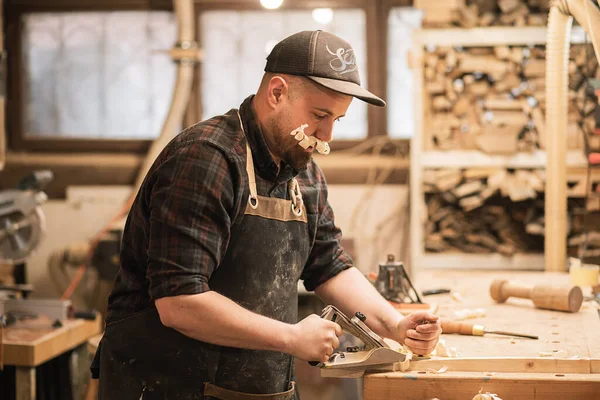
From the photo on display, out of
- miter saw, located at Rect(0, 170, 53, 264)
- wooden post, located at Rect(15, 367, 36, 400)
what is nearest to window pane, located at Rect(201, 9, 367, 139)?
miter saw, located at Rect(0, 170, 53, 264)

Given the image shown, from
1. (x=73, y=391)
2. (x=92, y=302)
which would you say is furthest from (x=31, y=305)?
(x=92, y=302)

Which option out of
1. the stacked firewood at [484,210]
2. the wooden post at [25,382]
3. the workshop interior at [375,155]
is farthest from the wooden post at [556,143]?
the wooden post at [25,382]

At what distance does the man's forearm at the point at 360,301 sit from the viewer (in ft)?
8.16

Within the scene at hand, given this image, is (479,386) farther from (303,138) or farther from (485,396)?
(303,138)

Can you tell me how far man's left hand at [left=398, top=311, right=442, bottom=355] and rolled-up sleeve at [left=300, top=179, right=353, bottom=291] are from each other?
351mm

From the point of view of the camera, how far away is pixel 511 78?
16.8ft

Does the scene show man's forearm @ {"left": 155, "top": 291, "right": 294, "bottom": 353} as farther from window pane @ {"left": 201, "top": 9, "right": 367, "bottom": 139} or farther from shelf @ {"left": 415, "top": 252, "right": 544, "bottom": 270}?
window pane @ {"left": 201, "top": 9, "right": 367, "bottom": 139}

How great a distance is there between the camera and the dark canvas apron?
2195 millimetres

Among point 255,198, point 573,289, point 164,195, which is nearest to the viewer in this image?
point 164,195

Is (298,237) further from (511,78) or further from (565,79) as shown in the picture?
(511,78)

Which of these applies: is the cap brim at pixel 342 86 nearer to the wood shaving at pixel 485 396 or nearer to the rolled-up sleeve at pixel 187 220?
the rolled-up sleeve at pixel 187 220

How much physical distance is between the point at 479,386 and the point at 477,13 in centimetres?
351

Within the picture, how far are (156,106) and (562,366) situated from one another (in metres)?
4.41

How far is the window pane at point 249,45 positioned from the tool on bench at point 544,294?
110 inches
